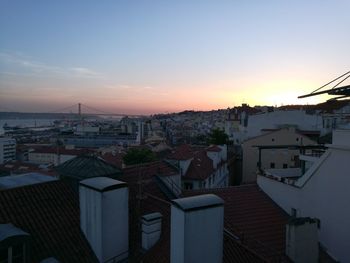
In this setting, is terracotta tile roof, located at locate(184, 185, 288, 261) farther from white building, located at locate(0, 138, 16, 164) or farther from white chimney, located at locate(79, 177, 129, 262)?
white building, located at locate(0, 138, 16, 164)

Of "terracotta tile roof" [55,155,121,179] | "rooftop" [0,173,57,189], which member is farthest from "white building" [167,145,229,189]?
"rooftop" [0,173,57,189]

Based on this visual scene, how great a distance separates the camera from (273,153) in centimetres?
3025

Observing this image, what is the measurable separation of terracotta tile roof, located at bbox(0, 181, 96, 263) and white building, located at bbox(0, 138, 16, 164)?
92.4 meters

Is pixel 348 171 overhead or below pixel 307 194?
overhead

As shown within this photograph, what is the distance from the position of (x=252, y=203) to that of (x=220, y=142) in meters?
36.9

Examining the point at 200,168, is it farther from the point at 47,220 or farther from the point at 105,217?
the point at 47,220

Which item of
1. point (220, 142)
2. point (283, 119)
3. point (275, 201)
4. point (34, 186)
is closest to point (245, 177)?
point (283, 119)

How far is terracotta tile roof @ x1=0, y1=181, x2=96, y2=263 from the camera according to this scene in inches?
285

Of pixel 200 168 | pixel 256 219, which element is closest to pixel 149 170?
pixel 256 219

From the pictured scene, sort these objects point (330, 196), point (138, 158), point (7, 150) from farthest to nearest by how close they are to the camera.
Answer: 1. point (7, 150)
2. point (138, 158)
3. point (330, 196)

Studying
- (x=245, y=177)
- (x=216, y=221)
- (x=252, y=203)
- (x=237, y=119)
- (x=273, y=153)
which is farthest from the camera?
(x=237, y=119)

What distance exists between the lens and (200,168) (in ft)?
87.1

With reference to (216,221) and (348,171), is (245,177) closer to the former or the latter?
(348,171)

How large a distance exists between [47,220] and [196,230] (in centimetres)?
358
